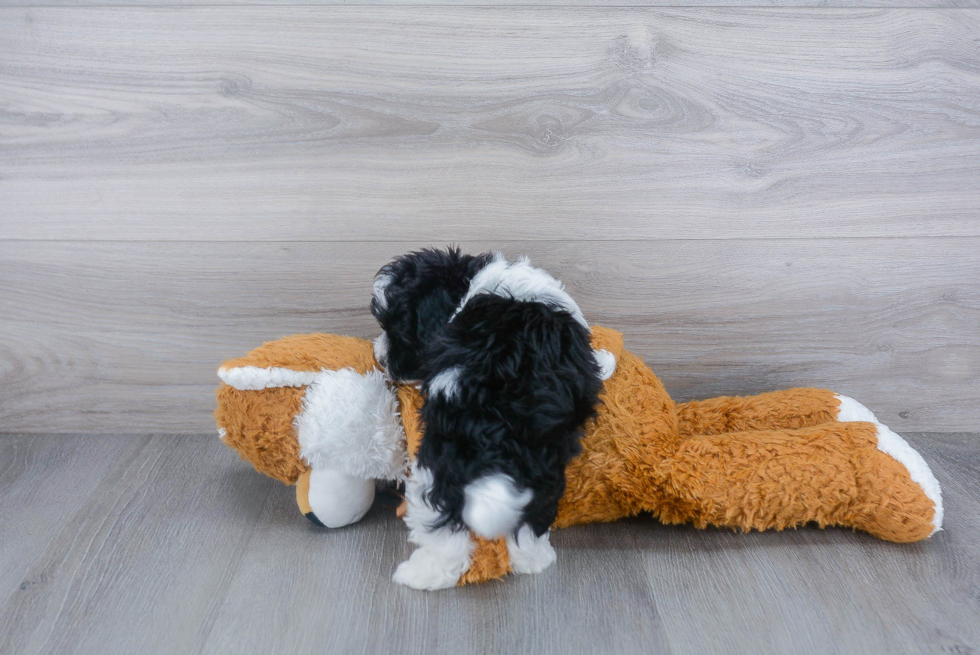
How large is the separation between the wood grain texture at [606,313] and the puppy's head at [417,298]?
0.79 ft

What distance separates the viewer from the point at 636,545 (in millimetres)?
858

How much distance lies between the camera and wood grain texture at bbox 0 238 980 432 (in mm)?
1022

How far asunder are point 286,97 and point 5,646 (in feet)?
2.35

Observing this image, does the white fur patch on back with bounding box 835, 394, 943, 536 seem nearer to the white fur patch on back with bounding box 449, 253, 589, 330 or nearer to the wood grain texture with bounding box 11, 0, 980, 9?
the white fur patch on back with bounding box 449, 253, 589, 330

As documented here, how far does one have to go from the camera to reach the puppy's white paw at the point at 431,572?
30.1 inches

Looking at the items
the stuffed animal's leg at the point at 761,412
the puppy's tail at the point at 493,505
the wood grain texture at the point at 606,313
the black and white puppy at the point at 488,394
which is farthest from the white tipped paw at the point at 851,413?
the puppy's tail at the point at 493,505

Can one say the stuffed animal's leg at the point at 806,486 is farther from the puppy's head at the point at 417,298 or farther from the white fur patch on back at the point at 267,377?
the white fur patch on back at the point at 267,377

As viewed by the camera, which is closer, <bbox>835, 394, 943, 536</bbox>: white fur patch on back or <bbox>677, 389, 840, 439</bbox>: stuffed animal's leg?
<bbox>835, 394, 943, 536</bbox>: white fur patch on back

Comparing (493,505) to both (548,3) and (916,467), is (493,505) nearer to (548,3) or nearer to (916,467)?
(916,467)

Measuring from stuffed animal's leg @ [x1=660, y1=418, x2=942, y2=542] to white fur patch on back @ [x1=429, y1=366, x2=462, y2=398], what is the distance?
1.02ft

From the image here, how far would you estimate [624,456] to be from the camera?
0.84 metres

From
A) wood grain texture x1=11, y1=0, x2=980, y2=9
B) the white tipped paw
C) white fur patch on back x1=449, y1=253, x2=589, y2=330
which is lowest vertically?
the white tipped paw

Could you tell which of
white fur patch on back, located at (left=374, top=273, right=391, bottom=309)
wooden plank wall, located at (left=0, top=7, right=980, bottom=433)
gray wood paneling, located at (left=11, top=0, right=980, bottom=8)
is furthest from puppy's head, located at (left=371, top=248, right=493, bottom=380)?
gray wood paneling, located at (left=11, top=0, right=980, bottom=8)

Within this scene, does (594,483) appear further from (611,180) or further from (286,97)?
(286,97)
